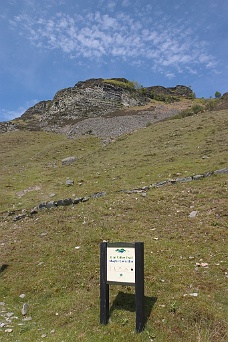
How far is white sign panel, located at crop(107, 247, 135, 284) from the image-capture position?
25.6ft

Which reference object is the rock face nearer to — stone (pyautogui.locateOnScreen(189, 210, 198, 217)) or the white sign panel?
stone (pyautogui.locateOnScreen(189, 210, 198, 217))

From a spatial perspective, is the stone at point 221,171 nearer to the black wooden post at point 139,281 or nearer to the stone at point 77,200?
the stone at point 77,200

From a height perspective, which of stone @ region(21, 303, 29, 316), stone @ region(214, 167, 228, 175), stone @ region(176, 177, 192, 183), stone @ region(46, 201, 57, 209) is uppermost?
stone @ region(214, 167, 228, 175)

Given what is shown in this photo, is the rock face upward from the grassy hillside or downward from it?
upward

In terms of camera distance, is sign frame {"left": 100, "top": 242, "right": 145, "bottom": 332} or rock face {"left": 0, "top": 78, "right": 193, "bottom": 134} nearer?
sign frame {"left": 100, "top": 242, "right": 145, "bottom": 332}

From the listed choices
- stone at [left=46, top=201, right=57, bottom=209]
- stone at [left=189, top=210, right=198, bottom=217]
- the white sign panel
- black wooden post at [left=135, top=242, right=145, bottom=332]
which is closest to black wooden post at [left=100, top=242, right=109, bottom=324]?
the white sign panel

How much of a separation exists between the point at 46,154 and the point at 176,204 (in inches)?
1071

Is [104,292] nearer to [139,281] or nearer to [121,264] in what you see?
[121,264]

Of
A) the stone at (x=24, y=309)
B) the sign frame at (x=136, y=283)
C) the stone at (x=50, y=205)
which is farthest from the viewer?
the stone at (x=50, y=205)

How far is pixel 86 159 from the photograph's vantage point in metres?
32.2

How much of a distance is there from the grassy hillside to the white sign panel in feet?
3.46

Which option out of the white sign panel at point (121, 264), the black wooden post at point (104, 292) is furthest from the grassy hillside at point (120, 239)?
the white sign panel at point (121, 264)

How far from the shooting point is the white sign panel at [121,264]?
779 cm

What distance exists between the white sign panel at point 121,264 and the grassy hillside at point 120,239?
1.05 m
